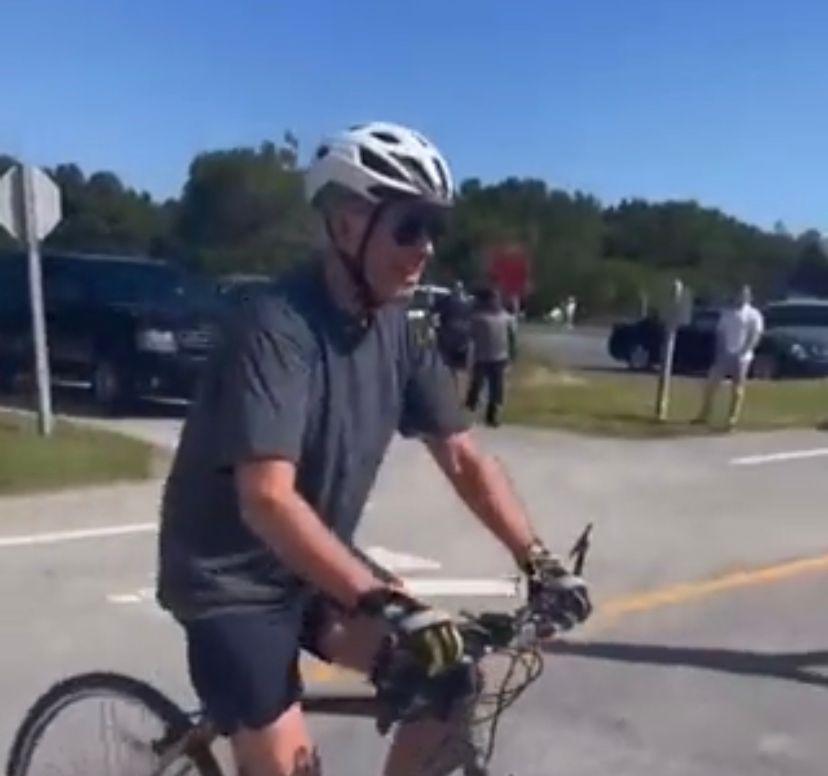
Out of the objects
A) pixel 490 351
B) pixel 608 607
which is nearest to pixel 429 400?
pixel 608 607

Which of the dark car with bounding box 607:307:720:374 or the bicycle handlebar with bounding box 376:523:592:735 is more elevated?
the bicycle handlebar with bounding box 376:523:592:735

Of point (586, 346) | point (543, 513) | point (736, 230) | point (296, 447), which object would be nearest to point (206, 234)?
point (586, 346)

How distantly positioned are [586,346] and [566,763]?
45.3 m

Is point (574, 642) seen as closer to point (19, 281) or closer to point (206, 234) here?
point (19, 281)

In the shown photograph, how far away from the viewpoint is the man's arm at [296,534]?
3.67 metres

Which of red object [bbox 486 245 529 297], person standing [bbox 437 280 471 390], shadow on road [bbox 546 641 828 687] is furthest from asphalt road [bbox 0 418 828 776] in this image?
red object [bbox 486 245 529 297]

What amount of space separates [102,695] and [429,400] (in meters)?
1.01

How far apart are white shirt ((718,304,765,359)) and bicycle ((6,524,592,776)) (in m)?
19.3

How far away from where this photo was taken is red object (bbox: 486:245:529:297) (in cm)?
2725

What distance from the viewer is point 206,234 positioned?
66.1 meters

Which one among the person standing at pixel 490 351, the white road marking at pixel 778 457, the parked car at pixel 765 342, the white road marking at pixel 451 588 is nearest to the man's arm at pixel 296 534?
the white road marking at pixel 451 588

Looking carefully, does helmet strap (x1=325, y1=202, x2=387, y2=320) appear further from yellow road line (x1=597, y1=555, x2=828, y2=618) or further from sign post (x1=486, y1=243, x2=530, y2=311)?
sign post (x1=486, y1=243, x2=530, y2=311)

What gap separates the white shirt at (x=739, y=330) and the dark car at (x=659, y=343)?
15.4 metres

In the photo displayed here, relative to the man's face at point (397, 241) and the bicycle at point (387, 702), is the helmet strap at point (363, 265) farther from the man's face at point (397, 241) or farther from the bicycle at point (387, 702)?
the bicycle at point (387, 702)
